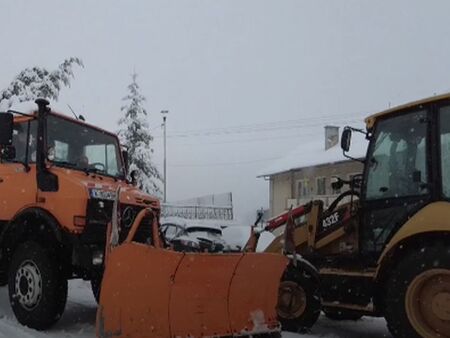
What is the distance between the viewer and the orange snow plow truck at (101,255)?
535cm

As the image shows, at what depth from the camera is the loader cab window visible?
20.9ft

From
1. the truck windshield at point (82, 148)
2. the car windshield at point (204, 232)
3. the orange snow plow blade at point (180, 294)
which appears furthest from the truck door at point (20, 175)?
the car windshield at point (204, 232)

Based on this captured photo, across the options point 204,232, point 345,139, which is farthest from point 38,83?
point 345,139

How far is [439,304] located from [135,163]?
22.9 m

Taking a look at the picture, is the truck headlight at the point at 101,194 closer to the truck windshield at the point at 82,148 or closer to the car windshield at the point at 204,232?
the truck windshield at the point at 82,148

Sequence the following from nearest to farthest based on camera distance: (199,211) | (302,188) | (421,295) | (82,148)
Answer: (421,295), (82,148), (199,211), (302,188)

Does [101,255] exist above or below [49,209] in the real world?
below

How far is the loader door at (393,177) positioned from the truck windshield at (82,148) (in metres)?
3.54

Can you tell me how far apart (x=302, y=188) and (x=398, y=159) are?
2418 centimetres

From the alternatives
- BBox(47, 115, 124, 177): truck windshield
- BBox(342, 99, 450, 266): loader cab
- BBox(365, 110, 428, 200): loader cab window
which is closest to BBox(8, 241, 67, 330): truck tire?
BBox(47, 115, 124, 177): truck windshield

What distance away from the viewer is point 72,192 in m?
6.82

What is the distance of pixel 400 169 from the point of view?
21.8 feet

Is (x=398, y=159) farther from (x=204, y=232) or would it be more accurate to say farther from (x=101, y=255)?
(x=204, y=232)

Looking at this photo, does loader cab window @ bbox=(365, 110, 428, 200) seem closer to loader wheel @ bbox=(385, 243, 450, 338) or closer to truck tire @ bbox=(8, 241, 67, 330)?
loader wheel @ bbox=(385, 243, 450, 338)
